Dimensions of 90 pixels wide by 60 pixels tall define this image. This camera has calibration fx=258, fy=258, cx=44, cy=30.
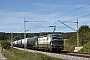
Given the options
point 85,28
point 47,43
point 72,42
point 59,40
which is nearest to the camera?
point 59,40

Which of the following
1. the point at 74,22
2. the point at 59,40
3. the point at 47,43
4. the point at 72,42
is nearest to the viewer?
the point at 59,40

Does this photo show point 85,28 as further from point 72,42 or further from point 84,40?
Result: point 84,40

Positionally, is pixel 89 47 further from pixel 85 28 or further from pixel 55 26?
pixel 85 28

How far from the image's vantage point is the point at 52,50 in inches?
1630

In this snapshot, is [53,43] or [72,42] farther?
[72,42]

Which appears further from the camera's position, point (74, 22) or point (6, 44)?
point (6, 44)

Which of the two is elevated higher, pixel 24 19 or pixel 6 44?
pixel 24 19

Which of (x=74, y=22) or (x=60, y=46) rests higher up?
(x=74, y=22)

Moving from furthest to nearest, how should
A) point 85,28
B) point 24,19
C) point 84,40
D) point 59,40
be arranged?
point 85,28
point 84,40
point 24,19
point 59,40

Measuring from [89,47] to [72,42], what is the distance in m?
33.8

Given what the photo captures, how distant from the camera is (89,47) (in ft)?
143

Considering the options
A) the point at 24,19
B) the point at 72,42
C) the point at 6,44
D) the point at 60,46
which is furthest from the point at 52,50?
the point at 6,44

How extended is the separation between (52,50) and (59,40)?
7.92 ft

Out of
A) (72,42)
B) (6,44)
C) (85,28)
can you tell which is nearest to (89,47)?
(72,42)
